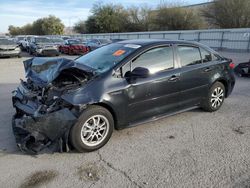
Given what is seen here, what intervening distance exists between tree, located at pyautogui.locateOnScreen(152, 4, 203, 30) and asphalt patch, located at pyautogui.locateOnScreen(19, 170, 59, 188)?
40845 millimetres

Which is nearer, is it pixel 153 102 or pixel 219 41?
pixel 153 102

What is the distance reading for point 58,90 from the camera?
149 inches

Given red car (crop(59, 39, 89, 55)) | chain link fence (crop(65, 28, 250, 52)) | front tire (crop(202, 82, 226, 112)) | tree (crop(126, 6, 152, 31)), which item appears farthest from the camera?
tree (crop(126, 6, 152, 31))

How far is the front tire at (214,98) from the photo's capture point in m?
5.41

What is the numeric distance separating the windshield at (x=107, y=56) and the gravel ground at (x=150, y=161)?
3.94ft

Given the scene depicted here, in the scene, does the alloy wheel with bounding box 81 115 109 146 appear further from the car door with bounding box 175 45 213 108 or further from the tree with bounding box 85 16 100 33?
the tree with bounding box 85 16 100 33

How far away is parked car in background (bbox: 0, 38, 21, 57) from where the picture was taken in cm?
1773

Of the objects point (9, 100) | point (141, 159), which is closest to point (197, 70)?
point (141, 159)

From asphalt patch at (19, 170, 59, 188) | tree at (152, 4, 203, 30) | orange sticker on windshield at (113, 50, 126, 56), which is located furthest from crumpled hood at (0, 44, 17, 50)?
tree at (152, 4, 203, 30)

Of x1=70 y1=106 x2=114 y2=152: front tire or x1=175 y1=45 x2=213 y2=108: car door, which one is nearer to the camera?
x1=70 y1=106 x2=114 y2=152: front tire

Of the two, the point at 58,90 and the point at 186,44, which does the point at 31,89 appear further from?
the point at 186,44

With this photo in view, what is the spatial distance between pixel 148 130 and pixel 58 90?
1.76m

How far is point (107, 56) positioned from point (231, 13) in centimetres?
3440

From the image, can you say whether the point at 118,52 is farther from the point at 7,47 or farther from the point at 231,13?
the point at 231,13
